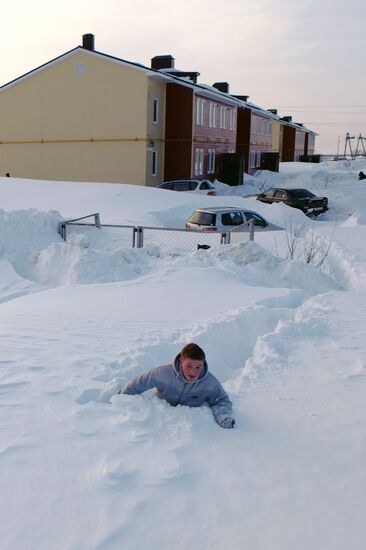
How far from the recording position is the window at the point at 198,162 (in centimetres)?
3348

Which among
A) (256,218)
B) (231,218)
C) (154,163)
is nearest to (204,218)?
(231,218)

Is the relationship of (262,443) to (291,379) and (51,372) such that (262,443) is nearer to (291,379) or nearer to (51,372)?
(291,379)

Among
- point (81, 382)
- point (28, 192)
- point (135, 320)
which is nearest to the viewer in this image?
point (81, 382)

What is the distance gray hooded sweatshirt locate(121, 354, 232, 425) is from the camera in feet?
15.8

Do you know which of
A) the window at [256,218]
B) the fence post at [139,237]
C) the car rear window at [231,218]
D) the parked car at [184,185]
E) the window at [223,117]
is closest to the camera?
the fence post at [139,237]

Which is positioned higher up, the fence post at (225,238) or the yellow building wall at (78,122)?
the yellow building wall at (78,122)

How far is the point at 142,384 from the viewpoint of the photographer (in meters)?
4.95

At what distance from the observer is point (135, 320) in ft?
25.9

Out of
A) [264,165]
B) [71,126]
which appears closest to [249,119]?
[264,165]

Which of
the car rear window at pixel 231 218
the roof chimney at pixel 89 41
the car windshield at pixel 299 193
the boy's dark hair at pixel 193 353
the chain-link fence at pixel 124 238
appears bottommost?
the chain-link fence at pixel 124 238

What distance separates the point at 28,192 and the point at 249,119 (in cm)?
2797

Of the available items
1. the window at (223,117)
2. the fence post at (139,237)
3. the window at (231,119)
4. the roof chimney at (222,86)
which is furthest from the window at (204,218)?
the roof chimney at (222,86)

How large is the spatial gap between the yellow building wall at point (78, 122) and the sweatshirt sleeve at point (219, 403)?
25.8m

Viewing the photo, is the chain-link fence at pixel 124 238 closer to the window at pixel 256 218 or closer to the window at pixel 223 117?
the window at pixel 256 218
